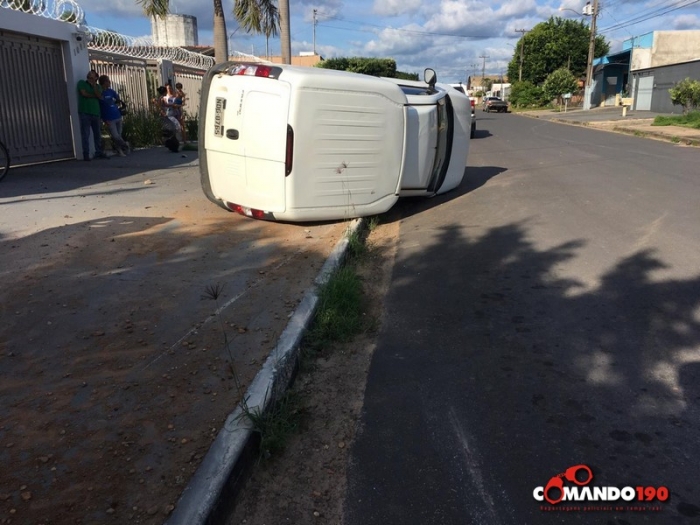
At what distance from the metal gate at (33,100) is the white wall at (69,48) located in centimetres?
10

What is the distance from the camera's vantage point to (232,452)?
2.81 metres

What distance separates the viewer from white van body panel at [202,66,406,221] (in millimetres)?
6551

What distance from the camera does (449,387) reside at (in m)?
3.69

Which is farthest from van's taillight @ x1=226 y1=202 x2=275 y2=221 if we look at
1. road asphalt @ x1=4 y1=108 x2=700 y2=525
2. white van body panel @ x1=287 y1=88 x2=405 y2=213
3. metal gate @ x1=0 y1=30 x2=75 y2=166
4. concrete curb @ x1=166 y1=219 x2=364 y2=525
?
metal gate @ x1=0 y1=30 x2=75 y2=166

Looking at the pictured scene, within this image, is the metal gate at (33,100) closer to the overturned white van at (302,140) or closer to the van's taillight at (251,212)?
the overturned white van at (302,140)

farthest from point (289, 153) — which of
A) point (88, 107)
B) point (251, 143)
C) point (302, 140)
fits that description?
point (88, 107)

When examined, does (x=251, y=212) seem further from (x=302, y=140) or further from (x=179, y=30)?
(x=179, y=30)

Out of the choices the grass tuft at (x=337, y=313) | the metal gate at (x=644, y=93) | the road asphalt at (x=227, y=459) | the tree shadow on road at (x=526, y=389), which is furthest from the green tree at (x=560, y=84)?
the road asphalt at (x=227, y=459)

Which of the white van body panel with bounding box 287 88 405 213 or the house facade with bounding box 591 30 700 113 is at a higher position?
the house facade with bounding box 591 30 700 113

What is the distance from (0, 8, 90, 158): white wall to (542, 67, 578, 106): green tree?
167ft

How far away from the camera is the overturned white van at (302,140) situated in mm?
6562

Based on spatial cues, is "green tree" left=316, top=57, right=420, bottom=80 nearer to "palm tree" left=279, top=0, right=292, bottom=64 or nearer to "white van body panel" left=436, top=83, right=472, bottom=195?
"palm tree" left=279, top=0, right=292, bottom=64

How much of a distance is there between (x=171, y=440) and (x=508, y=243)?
4.97 metres

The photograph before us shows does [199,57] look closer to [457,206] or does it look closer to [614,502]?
[457,206]
